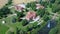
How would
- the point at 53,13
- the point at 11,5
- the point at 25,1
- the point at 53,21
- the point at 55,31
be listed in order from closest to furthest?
the point at 55,31
the point at 53,21
the point at 53,13
the point at 11,5
the point at 25,1

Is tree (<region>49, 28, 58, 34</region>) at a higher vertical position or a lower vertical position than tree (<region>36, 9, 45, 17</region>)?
lower

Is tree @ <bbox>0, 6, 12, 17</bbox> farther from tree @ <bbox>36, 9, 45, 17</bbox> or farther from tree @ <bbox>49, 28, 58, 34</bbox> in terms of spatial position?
tree @ <bbox>49, 28, 58, 34</bbox>

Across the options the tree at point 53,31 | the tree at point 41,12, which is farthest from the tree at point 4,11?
the tree at point 53,31

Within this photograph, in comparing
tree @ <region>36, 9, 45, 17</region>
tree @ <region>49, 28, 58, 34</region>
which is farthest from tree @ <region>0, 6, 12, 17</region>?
Answer: tree @ <region>49, 28, 58, 34</region>

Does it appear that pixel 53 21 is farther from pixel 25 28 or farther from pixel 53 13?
pixel 25 28

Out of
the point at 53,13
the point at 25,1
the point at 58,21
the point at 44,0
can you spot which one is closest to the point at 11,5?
the point at 25,1

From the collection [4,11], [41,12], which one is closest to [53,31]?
[41,12]

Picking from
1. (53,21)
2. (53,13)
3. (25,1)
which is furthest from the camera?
(25,1)

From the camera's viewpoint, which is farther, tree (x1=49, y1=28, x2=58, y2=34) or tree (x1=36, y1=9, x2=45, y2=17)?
tree (x1=36, y1=9, x2=45, y2=17)

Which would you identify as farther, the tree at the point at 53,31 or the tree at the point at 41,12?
the tree at the point at 41,12

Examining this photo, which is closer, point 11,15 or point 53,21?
point 53,21

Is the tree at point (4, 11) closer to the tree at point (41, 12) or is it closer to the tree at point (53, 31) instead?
the tree at point (41, 12)
